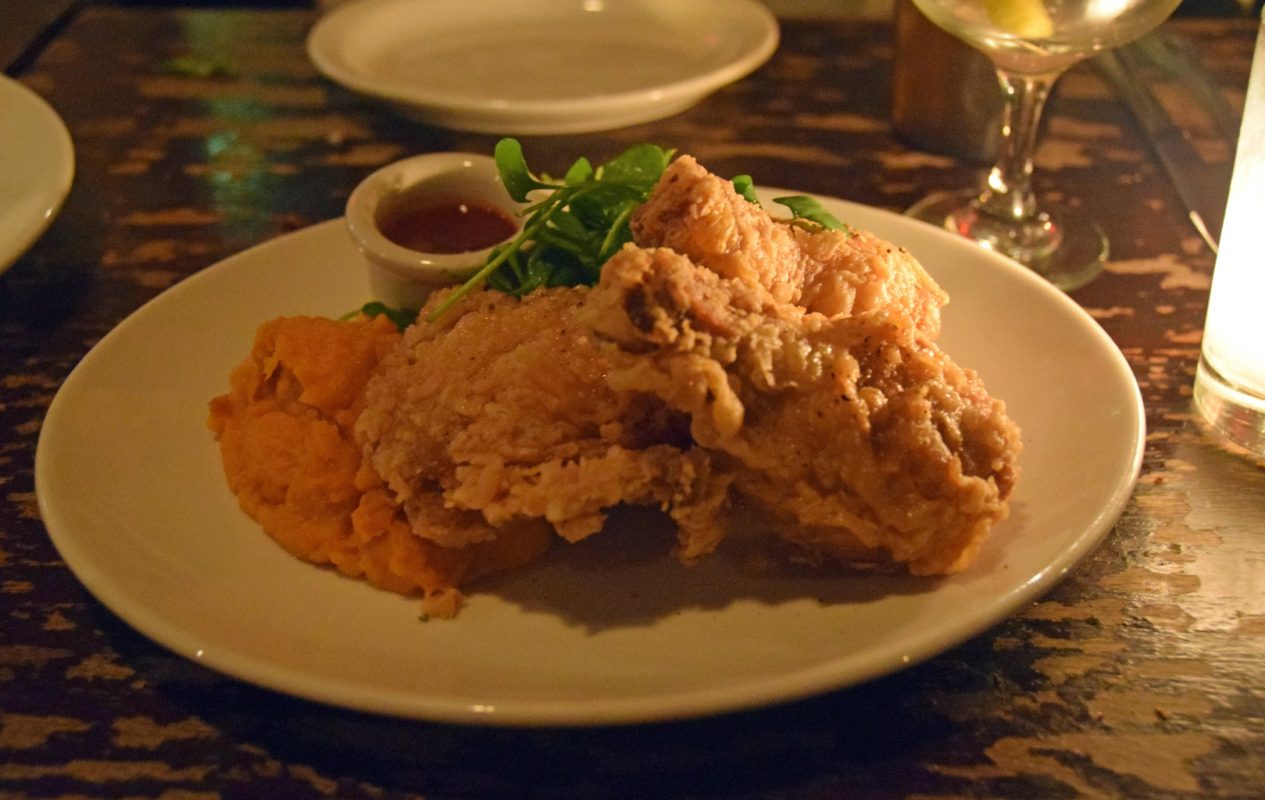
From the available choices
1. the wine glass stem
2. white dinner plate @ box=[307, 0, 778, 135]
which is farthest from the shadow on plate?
white dinner plate @ box=[307, 0, 778, 135]

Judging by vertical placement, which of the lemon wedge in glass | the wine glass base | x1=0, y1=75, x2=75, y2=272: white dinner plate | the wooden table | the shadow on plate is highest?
the lemon wedge in glass

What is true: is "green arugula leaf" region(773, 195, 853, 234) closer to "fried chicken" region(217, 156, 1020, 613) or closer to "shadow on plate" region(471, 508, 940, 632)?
"fried chicken" region(217, 156, 1020, 613)

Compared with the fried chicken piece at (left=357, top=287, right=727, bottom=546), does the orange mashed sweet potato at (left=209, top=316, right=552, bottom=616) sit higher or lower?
lower

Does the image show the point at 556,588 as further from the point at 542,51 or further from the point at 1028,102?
the point at 542,51

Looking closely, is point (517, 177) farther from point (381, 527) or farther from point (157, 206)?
point (157, 206)

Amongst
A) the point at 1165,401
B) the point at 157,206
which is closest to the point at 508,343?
the point at 1165,401

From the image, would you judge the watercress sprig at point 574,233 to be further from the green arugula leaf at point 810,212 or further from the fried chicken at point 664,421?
the green arugula leaf at point 810,212
